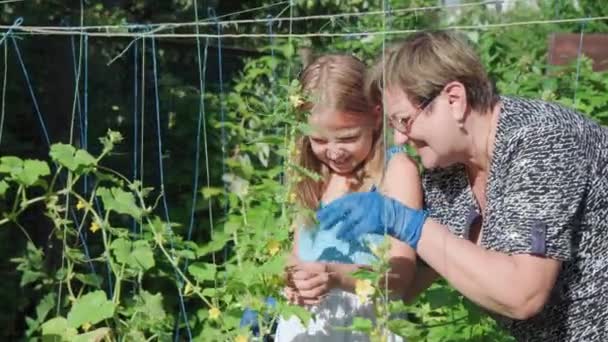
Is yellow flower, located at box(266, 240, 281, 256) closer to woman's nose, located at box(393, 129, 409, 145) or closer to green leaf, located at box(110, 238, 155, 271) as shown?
woman's nose, located at box(393, 129, 409, 145)

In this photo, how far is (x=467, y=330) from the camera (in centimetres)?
281

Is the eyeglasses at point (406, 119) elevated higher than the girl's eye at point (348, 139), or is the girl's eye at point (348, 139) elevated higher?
the eyeglasses at point (406, 119)

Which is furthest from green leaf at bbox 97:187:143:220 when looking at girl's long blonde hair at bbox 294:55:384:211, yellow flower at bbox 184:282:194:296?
girl's long blonde hair at bbox 294:55:384:211

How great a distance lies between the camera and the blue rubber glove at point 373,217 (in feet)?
6.77

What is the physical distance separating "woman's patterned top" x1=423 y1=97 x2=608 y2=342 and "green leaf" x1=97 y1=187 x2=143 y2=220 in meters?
0.80

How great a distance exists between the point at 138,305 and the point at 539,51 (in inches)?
140

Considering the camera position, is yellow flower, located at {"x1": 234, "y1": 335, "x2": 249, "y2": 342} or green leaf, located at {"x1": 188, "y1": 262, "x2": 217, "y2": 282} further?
green leaf, located at {"x1": 188, "y1": 262, "x2": 217, "y2": 282}

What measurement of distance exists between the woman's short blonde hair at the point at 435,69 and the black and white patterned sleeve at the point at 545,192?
121 mm

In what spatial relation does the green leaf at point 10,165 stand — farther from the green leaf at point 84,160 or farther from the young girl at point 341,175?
the young girl at point 341,175

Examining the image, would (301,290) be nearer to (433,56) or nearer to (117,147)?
(433,56)

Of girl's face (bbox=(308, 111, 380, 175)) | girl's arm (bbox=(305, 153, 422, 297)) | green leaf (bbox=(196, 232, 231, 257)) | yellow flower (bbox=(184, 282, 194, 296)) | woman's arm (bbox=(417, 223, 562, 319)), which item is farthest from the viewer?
green leaf (bbox=(196, 232, 231, 257))

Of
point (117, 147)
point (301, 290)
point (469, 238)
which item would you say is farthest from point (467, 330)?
point (117, 147)

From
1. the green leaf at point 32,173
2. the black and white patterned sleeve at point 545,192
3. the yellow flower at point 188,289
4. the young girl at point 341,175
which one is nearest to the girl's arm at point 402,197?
the young girl at point 341,175

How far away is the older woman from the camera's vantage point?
78.5 inches
